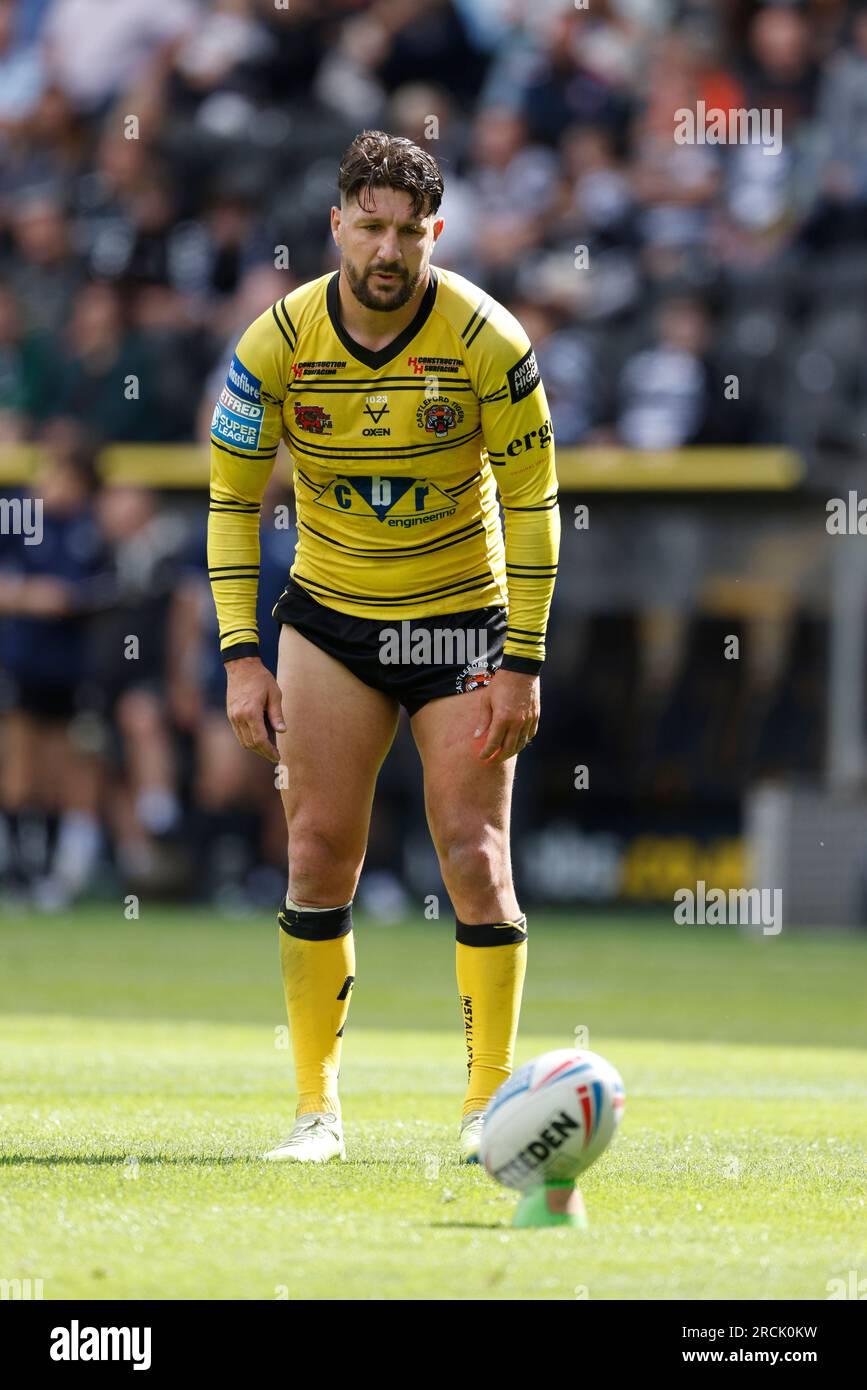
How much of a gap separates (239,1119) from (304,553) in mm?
1666

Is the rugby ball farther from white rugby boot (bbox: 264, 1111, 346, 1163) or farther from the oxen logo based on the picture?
the oxen logo

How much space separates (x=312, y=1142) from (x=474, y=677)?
1.28 meters

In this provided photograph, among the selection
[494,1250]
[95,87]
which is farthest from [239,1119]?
[95,87]

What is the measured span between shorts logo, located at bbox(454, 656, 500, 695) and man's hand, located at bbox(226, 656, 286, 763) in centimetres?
48

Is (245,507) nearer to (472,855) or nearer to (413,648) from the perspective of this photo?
(413,648)

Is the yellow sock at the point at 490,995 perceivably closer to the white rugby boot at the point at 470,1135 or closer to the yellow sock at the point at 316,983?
the white rugby boot at the point at 470,1135

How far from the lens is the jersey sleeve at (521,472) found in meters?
5.82
